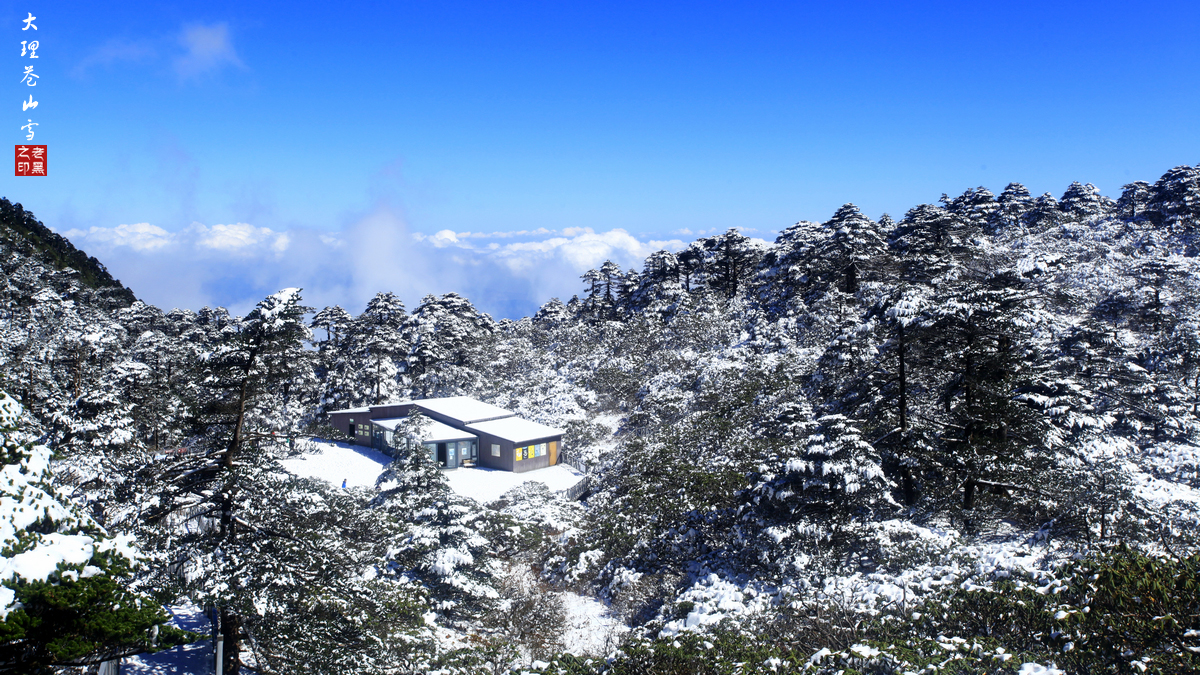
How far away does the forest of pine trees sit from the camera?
7340 millimetres

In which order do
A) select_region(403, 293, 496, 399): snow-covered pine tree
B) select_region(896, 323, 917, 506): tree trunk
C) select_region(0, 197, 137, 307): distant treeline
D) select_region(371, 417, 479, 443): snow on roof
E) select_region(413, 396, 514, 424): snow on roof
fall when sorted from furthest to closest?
select_region(0, 197, 137, 307): distant treeline → select_region(403, 293, 496, 399): snow-covered pine tree → select_region(413, 396, 514, 424): snow on roof → select_region(371, 417, 479, 443): snow on roof → select_region(896, 323, 917, 506): tree trunk

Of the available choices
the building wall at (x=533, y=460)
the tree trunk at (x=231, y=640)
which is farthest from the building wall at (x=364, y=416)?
the tree trunk at (x=231, y=640)

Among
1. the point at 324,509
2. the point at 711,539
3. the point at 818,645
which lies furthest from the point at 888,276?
the point at 324,509

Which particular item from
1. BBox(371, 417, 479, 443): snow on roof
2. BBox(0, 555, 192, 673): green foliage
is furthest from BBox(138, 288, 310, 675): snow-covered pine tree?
BBox(371, 417, 479, 443): snow on roof

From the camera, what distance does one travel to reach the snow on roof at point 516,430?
36.4 metres

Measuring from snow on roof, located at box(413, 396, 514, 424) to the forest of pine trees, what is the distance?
481 inches

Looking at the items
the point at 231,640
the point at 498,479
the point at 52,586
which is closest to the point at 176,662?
the point at 231,640

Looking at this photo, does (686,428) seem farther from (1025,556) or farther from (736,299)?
(736,299)

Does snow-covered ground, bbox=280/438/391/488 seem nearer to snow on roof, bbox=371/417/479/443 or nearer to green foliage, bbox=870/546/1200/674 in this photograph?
snow on roof, bbox=371/417/479/443

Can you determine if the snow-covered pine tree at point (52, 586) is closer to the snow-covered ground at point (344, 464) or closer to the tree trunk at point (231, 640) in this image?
the tree trunk at point (231, 640)

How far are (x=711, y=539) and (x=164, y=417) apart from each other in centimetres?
2519

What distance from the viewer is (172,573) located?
10625mm

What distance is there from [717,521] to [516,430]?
2255 centimetres

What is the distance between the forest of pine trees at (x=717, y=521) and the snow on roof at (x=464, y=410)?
40.1ft
